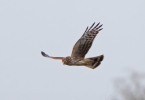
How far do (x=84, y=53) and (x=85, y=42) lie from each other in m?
0.35

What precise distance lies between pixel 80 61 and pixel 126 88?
67.4 ft

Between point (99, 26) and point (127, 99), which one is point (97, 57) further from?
point (127, 99)

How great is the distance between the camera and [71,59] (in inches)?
806

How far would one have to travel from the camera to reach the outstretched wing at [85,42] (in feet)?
67.5

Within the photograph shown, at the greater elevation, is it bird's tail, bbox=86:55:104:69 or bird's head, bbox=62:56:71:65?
bird's head, bbox=62:56:71:65

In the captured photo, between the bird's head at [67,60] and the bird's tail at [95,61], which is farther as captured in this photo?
the bird's head at [67,60]

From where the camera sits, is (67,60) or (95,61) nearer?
(95,61)

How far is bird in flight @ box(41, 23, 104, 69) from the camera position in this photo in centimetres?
2028

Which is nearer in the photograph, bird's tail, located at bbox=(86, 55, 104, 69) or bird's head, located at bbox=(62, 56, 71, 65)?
bird's tail, located at bbox=(86, 55, 104, 69)

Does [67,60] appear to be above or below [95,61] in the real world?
above

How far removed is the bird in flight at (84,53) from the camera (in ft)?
66.5

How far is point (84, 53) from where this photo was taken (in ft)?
67.6

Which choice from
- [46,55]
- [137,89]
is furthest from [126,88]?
[46,55]

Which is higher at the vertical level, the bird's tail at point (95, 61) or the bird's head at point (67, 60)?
the bird's head at point (67, 60)
